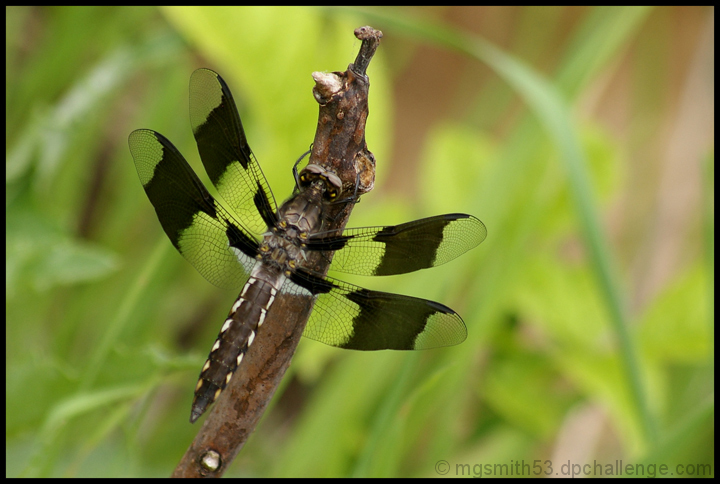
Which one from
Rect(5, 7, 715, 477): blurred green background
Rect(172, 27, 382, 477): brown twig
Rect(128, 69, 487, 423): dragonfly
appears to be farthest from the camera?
Rect(5, 7, 715, 477): blurred green background

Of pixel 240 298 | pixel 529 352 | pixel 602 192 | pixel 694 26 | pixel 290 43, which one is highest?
pixel 694 26

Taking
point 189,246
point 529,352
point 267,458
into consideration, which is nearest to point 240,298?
point 189,246

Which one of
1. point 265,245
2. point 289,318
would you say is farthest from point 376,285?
point 289,318

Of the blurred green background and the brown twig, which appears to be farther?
the blurred green background

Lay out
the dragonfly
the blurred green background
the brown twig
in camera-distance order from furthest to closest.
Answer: the blurred green background < the dragonfly < the brown twig

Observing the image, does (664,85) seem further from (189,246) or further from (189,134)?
(189,246)
